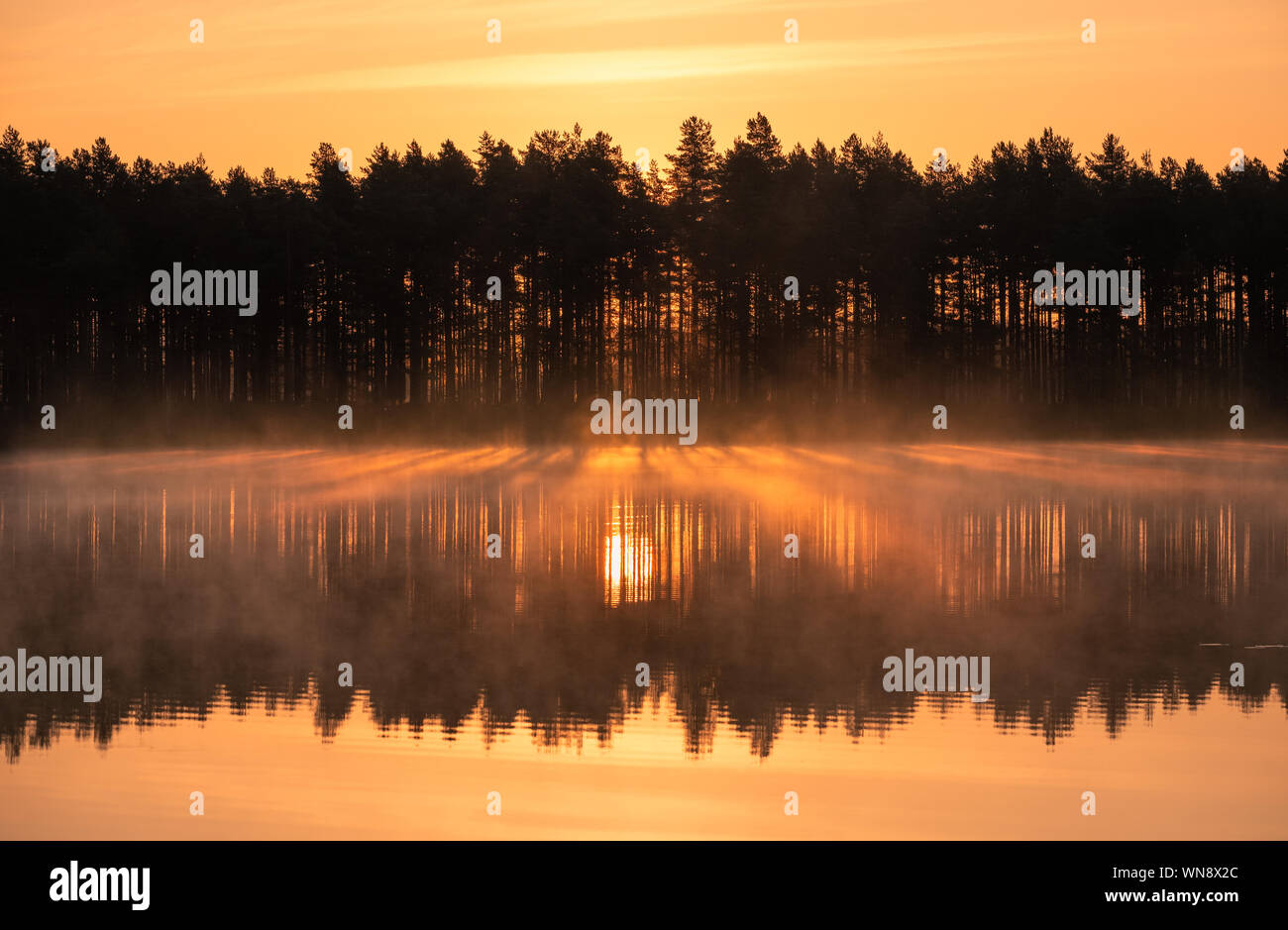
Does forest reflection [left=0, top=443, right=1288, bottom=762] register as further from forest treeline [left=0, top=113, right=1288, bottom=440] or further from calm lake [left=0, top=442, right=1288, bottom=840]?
forest treeline [left=0, top=113, right=1288, bottom=440]

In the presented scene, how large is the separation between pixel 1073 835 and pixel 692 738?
308 cm

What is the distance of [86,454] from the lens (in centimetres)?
5950

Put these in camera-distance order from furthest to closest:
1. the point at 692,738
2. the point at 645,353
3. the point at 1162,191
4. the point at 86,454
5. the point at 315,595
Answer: the point at 645,353 → the point at 1162,191 → the point at 86,454 → the point at 315,595 → the point at 692,738

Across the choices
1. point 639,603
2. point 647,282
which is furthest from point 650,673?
point 647,282

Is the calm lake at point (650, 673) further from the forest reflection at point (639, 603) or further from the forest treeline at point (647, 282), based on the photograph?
the forest treeline at point (647, 282)

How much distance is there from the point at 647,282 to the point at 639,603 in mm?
73074

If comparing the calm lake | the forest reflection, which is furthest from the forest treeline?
the calm lake

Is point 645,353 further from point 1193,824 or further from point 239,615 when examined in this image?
point 1193,824

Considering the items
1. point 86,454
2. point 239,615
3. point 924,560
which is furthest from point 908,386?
point 239,615

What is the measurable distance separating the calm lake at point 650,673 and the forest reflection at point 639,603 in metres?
0.06

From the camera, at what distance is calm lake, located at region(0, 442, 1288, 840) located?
9516 mm

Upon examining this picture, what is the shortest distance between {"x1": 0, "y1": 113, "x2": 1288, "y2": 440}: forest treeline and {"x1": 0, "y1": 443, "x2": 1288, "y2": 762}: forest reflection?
176ft

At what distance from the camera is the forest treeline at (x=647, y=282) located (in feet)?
285

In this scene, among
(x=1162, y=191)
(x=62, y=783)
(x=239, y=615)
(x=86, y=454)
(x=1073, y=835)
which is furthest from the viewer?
(x=1162, y=191)
